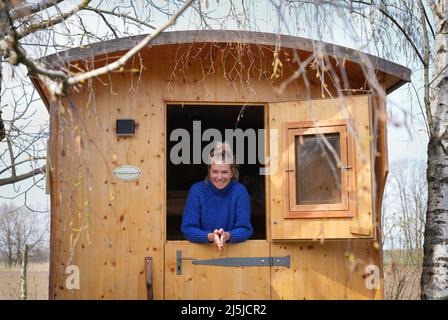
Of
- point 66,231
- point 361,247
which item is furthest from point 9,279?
point 361,247

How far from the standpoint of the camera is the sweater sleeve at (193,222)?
6.83 meters

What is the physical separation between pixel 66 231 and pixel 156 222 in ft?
2.65

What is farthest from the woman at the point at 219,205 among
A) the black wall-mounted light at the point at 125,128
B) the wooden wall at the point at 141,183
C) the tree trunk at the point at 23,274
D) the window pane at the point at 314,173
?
the tree trunk at the point at 23,274

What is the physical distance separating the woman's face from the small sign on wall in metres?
0.72

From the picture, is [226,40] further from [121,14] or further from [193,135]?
[193,135]

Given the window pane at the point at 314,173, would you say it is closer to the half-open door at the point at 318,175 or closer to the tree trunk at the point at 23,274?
the half-open door at the point at 318,175

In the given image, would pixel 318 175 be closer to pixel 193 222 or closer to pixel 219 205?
pixel 219 205

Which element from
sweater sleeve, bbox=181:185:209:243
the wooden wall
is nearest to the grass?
the wooden wall

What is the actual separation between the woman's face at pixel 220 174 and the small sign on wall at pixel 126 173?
2.36 ft

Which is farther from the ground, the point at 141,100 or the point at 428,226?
the point at 141,100

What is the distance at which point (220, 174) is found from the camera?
23.4ft

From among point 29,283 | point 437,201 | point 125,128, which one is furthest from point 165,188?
point 29,283

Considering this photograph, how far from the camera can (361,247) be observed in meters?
7.00

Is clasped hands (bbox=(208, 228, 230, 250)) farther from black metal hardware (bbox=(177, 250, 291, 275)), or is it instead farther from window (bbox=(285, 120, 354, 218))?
window (bbox=(285, 120, 354, 218))
